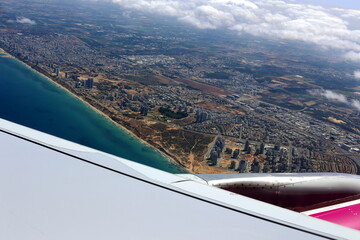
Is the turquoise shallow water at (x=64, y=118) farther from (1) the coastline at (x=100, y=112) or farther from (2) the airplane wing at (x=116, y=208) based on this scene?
(2) the airplane wing at (x=116, y=208)

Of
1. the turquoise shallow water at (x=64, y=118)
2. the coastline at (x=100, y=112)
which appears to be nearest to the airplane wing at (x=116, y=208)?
the turquoise shallow water at (x=64, y=118)

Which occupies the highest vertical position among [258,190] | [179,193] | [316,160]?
[179,193]

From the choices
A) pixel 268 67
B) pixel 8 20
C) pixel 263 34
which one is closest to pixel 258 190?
pixel 268 67

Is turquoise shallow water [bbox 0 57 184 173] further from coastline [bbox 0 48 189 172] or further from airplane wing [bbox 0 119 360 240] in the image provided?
airplane wing [bbox 0 119 360 240]

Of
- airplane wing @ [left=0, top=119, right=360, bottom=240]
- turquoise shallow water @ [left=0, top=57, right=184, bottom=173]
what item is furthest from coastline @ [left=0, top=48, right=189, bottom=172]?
airplane wing @ [left=0, top=119, right=360, bottom=240]

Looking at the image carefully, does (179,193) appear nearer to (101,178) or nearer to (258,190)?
(101,178)

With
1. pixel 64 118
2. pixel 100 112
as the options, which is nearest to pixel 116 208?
pixel 64 118
